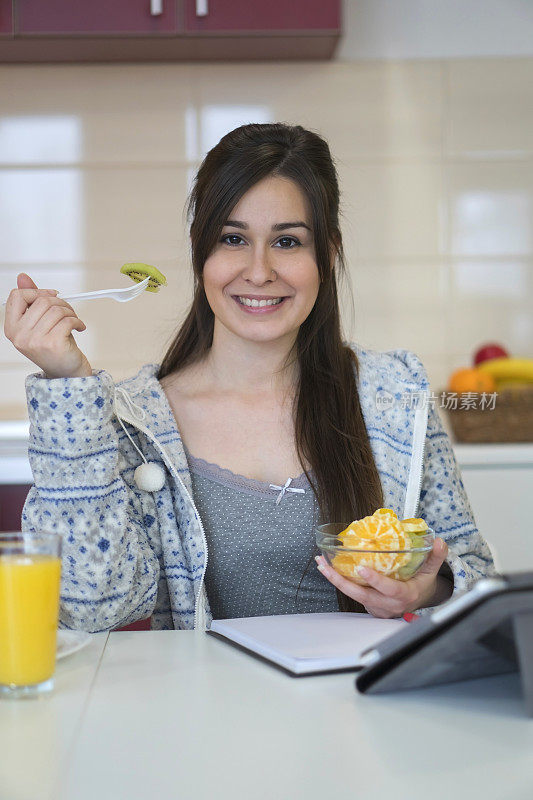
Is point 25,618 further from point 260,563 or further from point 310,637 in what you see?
point 260,563

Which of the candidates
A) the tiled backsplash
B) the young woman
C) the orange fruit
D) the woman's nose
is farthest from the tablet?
the tiled backsplash

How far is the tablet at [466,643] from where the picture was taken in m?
0.59

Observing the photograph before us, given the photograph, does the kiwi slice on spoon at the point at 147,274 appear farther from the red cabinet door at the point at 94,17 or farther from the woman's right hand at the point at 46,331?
the red cabinet door at the point at 94,17

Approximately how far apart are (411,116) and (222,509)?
5.55 ft

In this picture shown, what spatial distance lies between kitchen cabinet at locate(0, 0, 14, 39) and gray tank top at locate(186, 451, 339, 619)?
1.56 metres

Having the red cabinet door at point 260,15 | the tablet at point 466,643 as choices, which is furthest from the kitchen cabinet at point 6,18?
the tablet at point 466,643

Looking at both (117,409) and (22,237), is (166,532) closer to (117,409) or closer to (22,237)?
(117,409)

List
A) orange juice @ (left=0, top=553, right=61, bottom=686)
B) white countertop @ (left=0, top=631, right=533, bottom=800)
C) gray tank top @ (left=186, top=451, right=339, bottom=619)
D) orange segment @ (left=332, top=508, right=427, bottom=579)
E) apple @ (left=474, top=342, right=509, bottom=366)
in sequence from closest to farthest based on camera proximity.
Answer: white countertop @ (left=0, top=631, right=533, bottom=800)
orange juice @ (left=0, top=553, right=61, bottom=686)
orange segment @ (left=332, top=508, right=427, bottom=579)
gray tank top @ (left=186, top=451, right=339, bottom=619)
apple @ (left=474, top=342, right=509, bottom=366)

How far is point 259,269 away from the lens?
1.34 meters

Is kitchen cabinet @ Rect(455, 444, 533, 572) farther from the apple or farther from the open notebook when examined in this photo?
the open notebook

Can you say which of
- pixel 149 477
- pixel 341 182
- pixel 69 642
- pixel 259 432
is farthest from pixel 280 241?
pixel 341 182

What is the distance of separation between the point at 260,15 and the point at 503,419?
1.17 m

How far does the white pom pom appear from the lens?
3.98 feet

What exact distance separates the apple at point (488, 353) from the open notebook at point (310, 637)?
1585 mm
